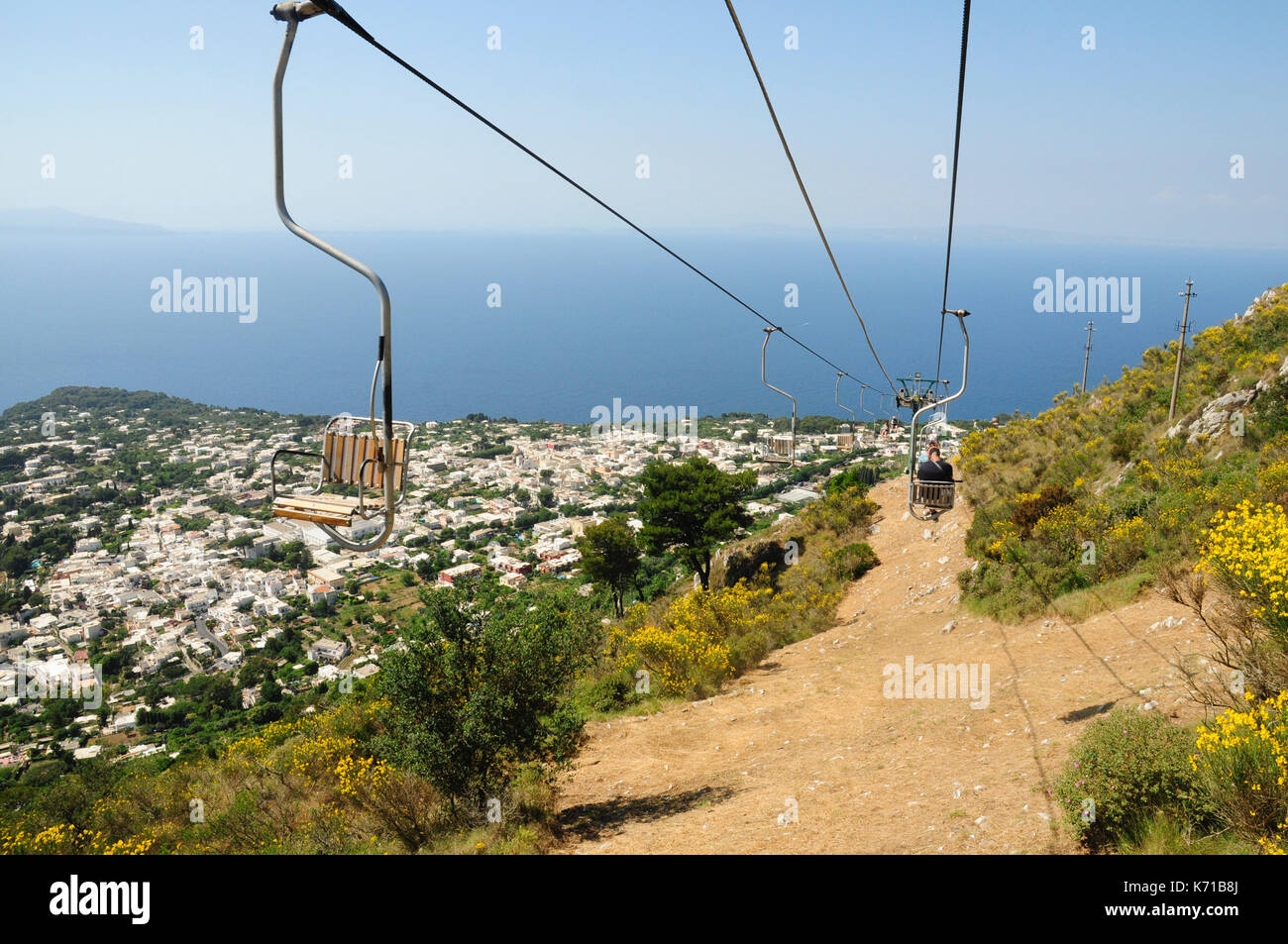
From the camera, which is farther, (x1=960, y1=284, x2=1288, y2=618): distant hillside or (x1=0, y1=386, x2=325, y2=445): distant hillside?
(x1=0, y1=386, x2=325, y2=445): distant hillside

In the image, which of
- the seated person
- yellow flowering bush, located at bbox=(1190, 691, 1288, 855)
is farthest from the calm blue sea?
yellow flowering bush, located at bbox=(1190, 691, 1288, 855)

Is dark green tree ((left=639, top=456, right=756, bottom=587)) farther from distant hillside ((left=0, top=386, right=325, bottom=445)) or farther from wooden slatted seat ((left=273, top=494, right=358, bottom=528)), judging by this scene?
distant hillside ((left=0, top=386, right=325, bottom=445))

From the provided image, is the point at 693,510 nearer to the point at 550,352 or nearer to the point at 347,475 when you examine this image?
the point at 347,475

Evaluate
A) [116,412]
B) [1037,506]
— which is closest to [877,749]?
[1037,506]

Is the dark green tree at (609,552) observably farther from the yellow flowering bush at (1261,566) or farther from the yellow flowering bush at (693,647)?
the yellow flowering bush at (1261,566)

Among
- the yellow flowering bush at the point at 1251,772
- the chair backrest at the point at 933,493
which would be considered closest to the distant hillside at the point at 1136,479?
the chair backrest at the point at 933,493

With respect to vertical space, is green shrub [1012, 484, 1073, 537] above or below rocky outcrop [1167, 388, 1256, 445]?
below
